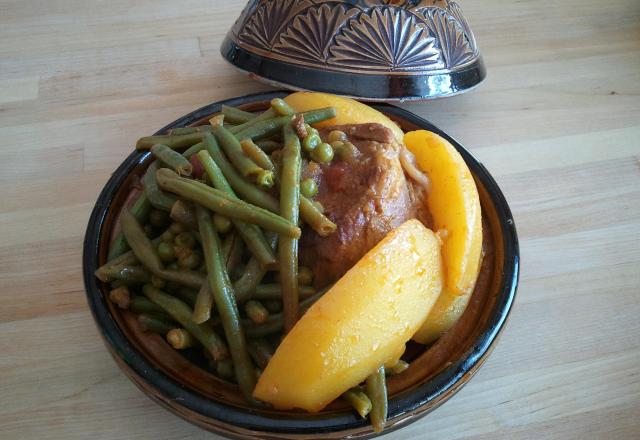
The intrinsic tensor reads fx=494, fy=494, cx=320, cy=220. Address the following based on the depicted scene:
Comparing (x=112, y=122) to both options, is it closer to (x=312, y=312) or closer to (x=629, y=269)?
(x=312, y=312)

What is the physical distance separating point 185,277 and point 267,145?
1.50 ft

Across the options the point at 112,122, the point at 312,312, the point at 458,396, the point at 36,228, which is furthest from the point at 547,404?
the point at 112,122

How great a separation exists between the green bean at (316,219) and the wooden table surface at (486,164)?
0.64 meters

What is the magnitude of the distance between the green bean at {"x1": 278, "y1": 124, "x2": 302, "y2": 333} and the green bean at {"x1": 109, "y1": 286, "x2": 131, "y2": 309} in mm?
414

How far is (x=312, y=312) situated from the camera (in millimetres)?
1067

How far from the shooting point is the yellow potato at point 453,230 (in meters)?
1.24

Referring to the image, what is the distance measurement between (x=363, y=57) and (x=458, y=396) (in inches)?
53.6

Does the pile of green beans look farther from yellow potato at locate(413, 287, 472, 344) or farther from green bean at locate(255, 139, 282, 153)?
yellow potato at locate(413, 287, 472, 344)

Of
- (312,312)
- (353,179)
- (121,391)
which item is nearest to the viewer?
(312,312)

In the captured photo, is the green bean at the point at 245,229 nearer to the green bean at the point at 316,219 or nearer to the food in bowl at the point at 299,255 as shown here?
the food in bowl at the point at 299,255

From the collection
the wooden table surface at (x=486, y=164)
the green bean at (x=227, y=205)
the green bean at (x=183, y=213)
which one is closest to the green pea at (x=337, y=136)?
the green bean at (x=227, y=205)

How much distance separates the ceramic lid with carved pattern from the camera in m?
2.07

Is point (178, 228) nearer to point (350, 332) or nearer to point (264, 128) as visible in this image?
point (264, 128)

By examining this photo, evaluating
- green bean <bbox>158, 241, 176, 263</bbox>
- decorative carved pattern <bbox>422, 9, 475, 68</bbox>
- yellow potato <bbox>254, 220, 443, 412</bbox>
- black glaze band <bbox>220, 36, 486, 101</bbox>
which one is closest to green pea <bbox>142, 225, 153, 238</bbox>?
green bean <bbox>158, 241, 176, 263</bbox>
